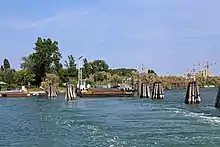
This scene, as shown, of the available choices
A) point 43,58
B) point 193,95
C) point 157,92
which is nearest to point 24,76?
point 43,58

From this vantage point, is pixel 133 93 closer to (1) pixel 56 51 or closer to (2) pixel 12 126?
(1) pixel 56 51

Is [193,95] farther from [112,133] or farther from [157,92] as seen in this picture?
[112,133]

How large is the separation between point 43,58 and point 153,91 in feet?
277

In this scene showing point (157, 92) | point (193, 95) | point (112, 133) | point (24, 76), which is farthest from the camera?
point (24, 76)

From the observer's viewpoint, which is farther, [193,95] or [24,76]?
[24,76]

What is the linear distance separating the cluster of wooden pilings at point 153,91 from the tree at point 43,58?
65.5 m

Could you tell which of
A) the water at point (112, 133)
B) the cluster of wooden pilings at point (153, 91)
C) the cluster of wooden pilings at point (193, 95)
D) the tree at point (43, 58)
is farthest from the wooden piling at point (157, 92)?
the tree at point (43, 58)

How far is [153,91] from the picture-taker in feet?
385

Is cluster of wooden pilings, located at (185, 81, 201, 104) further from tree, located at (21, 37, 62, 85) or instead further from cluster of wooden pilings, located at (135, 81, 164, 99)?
tree, located at (21, 37, 62, 85)

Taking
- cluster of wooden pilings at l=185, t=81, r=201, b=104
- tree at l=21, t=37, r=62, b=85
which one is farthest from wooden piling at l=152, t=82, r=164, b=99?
tree at l=21, t=37, r=62, b=85

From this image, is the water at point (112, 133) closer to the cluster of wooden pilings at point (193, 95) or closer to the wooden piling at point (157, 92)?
the cluster of wooden pilings at point (193, 95)

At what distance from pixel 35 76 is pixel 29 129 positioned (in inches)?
5873

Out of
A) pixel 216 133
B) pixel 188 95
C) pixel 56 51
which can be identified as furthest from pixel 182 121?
pixel 56 51

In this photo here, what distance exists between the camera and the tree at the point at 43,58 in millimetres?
191250
